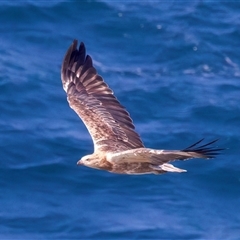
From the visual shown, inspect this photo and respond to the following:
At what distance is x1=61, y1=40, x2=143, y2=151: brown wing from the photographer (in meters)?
14.0

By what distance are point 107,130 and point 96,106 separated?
675 mm

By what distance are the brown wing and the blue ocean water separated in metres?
3.91

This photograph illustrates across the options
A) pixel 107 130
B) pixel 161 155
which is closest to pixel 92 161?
pixel 107 130

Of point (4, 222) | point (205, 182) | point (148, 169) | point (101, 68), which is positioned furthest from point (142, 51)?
point (148, 169)

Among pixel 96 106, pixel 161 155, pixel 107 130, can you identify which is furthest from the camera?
pixel 96 106

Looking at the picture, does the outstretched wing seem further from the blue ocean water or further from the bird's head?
the blue ocean water

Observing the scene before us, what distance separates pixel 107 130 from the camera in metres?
14.2

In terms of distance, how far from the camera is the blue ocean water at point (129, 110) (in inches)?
729

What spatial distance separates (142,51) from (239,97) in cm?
330

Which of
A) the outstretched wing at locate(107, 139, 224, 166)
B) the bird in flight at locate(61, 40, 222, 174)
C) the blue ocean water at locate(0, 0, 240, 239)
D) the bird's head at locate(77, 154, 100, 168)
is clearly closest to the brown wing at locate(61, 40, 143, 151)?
the bird in flight at locate(61, 40, 222, 174)

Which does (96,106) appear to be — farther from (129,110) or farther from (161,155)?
(129,110)

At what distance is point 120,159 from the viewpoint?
490 inches

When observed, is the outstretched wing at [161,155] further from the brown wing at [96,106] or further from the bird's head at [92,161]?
the brown wing at [96,106]

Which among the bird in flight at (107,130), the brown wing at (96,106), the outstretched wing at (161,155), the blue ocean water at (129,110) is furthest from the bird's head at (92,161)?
the blue ocean water at (129,110)
